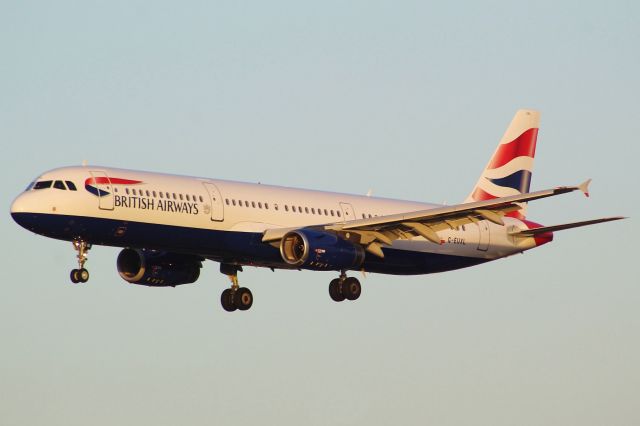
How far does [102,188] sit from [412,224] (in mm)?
13607

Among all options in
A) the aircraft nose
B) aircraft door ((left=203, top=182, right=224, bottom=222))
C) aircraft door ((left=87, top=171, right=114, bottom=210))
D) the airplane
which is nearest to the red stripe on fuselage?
the airplane

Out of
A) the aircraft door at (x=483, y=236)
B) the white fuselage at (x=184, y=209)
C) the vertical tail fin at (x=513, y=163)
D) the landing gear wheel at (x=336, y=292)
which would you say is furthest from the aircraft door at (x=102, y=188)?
the vertical tail fin at (x=513, y=163)

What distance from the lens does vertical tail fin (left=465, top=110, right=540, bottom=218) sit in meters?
79.0

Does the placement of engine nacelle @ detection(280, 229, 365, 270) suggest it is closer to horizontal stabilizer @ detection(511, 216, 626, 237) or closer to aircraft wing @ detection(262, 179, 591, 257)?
aircraft wing @ detection(262, 179, 591, 257)

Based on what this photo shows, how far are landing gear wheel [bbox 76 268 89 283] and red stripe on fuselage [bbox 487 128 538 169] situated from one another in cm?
2469

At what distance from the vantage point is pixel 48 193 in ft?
205

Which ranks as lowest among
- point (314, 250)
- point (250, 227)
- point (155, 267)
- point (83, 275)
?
point (83, 275)

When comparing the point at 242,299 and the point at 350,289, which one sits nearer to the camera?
the point at 350,289

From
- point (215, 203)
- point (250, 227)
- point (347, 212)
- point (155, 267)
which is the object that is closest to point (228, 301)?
point (155, 267)

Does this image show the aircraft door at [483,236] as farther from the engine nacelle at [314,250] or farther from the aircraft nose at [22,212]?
the aircraft nose at [22,212]

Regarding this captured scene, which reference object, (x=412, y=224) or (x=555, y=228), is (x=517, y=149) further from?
(x=412, y=224)

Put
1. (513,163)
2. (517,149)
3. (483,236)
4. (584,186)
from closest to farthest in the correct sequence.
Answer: (584,186) → (483,236) → (513,163) → (517,149)

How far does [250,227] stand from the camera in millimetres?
66438

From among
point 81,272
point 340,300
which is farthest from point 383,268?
point 81,272
